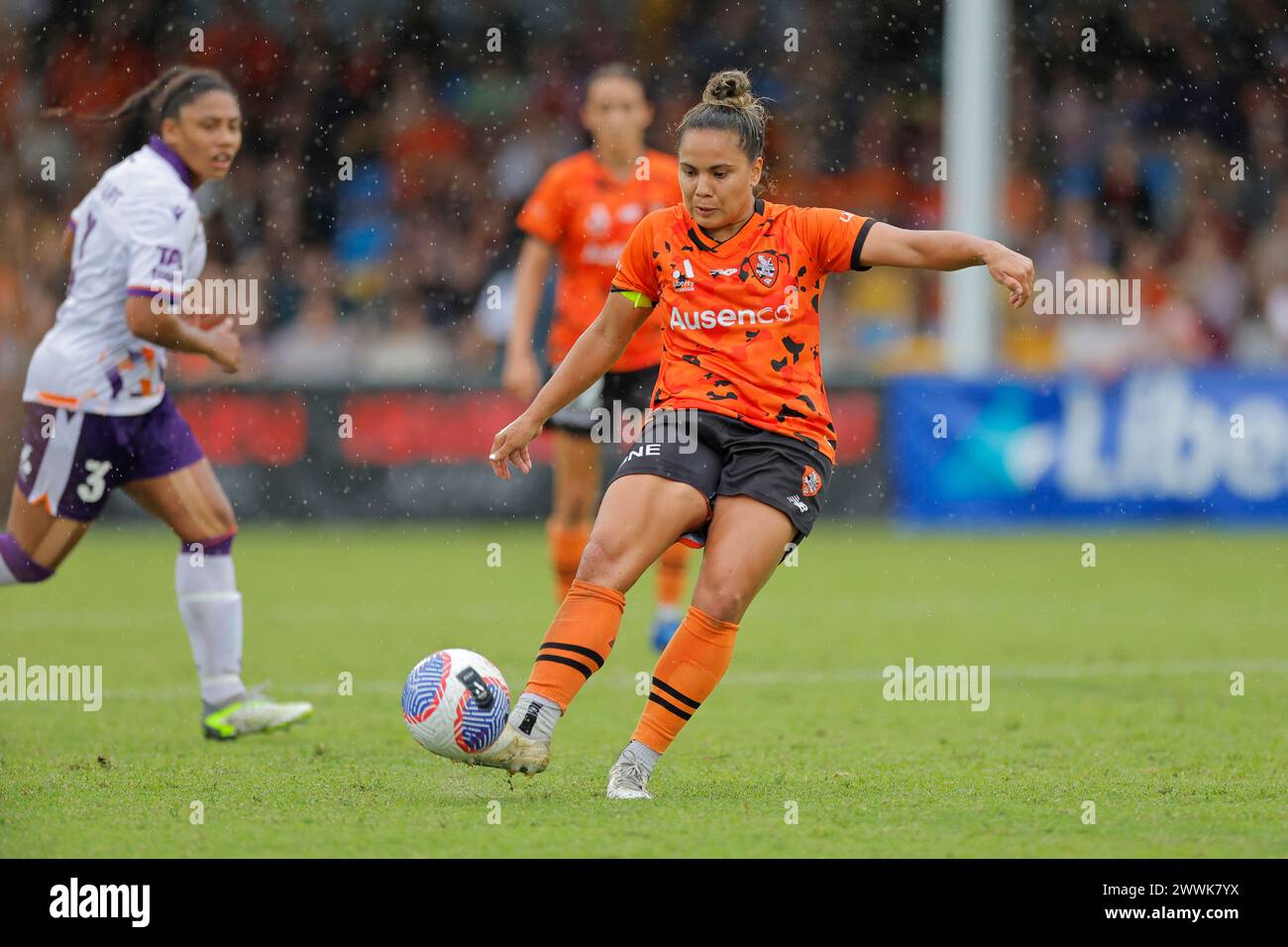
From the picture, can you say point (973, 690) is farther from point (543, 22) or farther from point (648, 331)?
point (543, 22)

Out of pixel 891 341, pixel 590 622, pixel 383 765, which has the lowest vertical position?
pixel 383 765

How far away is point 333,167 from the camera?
58.2 ft

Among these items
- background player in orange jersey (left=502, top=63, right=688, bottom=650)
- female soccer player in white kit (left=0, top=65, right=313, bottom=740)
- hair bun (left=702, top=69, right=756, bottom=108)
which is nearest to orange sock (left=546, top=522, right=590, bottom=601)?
background player in orange jersey (left=502, top=63, right=688, bottom=650)

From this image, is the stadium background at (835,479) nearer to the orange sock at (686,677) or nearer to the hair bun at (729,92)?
the orange sock at (686,677)

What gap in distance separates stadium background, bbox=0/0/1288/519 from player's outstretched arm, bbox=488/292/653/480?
924cm

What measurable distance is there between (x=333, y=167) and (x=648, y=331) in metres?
10.3

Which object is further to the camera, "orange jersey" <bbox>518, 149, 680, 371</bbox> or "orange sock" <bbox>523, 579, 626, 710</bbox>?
"orange jersey" <bbox>518, 149, 680, 371</bbox>

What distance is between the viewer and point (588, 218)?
838cm

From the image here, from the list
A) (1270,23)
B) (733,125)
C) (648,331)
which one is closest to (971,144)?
(1270,23)

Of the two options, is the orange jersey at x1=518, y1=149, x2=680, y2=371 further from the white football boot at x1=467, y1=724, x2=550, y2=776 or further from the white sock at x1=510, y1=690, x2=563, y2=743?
the white football boot at x1=467, y1=724, x2=550, y2=776

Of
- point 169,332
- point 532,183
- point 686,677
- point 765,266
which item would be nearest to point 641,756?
point 686,677

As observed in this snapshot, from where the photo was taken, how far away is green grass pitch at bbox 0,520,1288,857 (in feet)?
14.7

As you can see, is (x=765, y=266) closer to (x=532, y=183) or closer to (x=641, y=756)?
(x=641, y=756)

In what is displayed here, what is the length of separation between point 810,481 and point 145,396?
2.50 meters
